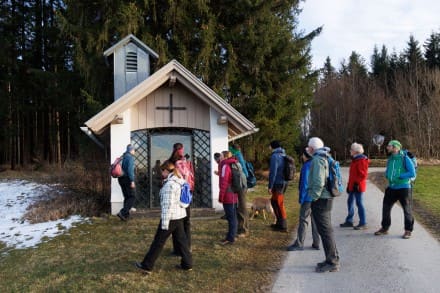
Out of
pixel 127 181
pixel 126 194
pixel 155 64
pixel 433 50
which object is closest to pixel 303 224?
pixel 127 181

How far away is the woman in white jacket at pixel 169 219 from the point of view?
17.3 ft

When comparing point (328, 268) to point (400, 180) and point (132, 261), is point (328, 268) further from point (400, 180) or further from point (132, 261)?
point (132, 261)

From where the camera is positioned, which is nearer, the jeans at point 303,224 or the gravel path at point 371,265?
the gravel path at point 371,265

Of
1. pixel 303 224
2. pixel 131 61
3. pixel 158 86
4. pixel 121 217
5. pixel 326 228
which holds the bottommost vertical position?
pixel 121 217

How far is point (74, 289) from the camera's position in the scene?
4980 millimetres

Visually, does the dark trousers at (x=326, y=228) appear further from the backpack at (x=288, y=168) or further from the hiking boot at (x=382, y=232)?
the hiking boot at (x=382, y=232)

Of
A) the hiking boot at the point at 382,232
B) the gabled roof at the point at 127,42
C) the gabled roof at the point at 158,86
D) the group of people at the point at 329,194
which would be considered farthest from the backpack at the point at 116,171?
the hiking boot at the point at 382,232

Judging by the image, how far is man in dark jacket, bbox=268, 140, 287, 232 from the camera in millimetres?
7684

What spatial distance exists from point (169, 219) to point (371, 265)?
10.3 feet

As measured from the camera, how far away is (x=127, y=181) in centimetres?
898

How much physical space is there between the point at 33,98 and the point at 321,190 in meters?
23.9

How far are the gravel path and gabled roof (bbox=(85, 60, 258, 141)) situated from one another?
13.0 ft

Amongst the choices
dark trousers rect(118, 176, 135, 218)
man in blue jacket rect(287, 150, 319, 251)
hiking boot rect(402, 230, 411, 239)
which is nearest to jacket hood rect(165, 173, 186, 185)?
man in blue jacket rect(287, 150, 319, 251)

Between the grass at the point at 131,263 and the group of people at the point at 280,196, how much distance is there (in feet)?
1.05
